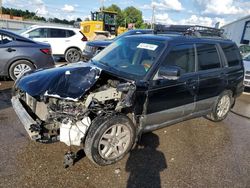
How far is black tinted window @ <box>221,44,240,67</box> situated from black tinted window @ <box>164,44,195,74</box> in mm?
1129

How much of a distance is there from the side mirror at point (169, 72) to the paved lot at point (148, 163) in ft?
4.13

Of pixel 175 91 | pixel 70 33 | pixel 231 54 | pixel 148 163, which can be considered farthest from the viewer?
pixel 70 33

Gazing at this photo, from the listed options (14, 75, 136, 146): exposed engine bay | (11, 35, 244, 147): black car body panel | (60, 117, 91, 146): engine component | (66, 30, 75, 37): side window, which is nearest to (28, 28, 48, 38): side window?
(66, 30, 75, 37): side window

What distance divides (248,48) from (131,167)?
44.7 feet

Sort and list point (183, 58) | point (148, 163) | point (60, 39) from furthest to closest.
→ point (60, 39) < point (183, 58) < point (148, 163)

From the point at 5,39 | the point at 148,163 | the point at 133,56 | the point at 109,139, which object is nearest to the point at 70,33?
the point at 5,39

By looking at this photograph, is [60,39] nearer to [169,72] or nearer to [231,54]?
[231,54]

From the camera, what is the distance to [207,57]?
461 centimetres

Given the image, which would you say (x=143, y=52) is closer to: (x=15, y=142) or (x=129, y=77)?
(x=129, y=77)

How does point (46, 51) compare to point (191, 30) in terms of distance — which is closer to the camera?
point (191, 30)

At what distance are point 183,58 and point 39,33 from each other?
9040mm

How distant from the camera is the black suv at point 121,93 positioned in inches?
129

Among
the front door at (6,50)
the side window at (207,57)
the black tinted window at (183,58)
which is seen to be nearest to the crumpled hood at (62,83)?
the black tinted window at (183,58)

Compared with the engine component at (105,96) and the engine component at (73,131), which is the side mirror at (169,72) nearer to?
the engine component at (105,96)
